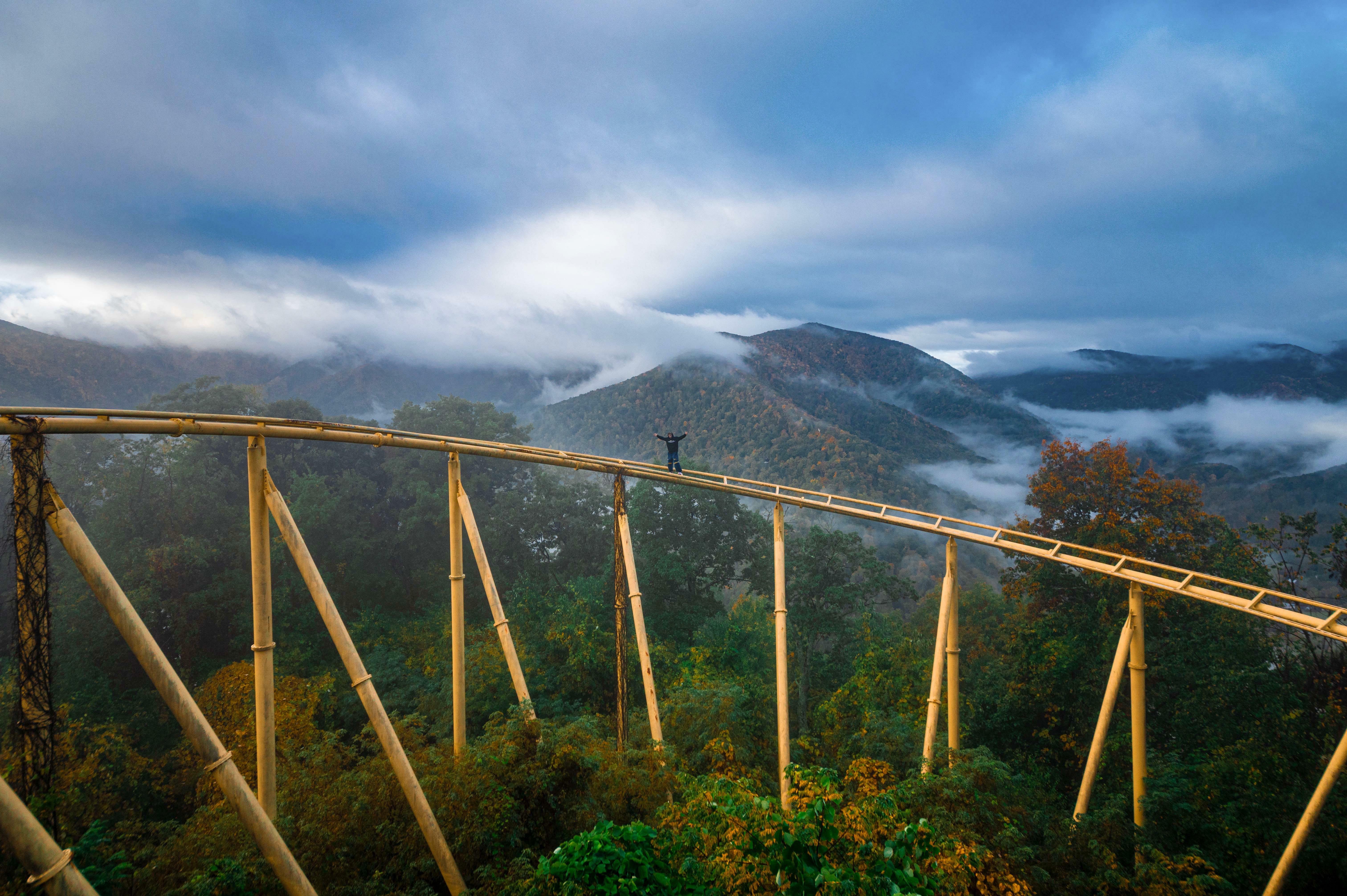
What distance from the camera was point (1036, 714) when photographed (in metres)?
20.5

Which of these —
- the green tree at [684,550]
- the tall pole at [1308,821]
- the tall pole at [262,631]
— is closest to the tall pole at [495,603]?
the tall pole at [262,631]

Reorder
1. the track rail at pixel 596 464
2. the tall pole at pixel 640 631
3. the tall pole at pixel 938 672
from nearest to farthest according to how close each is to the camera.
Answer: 1. the track rail at pixel 596 464
2. the tall pole at pixel 938 672
3. the tall pole at pixel 640 631

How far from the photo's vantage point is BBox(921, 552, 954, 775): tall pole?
36.8ft

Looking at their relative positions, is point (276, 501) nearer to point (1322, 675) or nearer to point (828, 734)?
point (828, 734)

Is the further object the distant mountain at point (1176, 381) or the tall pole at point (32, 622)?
the distant mountain at point (1176, 381)

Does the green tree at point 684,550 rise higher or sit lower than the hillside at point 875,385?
lower

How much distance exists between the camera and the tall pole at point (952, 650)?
1148 centimetres

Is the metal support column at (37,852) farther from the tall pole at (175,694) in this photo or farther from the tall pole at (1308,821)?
the tall pole at (1308,821)

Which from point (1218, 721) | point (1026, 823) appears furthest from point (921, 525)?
point (1218, 721)

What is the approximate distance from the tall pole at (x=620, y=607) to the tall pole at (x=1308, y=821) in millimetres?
9897

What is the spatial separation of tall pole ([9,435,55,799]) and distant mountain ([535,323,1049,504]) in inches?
1796

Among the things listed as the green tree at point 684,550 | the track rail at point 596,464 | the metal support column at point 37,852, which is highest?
the track rail at point 596,464

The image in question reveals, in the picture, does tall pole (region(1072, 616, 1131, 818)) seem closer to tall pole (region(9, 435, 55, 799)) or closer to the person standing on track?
the person standing on track

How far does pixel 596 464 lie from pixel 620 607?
10.7ft
